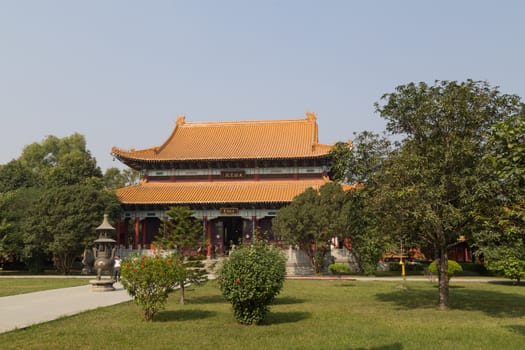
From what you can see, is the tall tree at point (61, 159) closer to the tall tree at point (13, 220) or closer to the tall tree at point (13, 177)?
the tall tree at point (13, 177)

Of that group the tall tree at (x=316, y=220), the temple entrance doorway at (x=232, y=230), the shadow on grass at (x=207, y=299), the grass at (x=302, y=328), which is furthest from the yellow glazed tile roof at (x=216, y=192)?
the grass at (x=302, y=328)

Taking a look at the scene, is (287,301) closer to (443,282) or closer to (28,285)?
(443,282)

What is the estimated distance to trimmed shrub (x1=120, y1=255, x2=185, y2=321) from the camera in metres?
11.0

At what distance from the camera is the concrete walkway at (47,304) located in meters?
11.5

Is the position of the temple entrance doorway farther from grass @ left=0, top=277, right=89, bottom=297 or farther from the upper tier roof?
grass @ left=0, top=277, right=89, bottom=297

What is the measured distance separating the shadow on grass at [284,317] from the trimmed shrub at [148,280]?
7.87 feet

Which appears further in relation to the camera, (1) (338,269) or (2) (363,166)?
(1) (338,269)

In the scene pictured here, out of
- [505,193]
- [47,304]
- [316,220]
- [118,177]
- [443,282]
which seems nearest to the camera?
[505,193]

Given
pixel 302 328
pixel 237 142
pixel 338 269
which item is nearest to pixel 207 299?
pixel 302 328

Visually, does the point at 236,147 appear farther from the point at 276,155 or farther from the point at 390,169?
the point at 390,169

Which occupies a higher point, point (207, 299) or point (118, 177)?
point (118, 177)

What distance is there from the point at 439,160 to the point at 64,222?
24545mm

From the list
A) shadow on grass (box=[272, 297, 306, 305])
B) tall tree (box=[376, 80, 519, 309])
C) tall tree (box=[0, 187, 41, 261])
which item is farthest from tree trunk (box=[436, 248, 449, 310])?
tall tree (box=[0, 187, 41, 261])

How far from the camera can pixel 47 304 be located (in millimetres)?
14602
